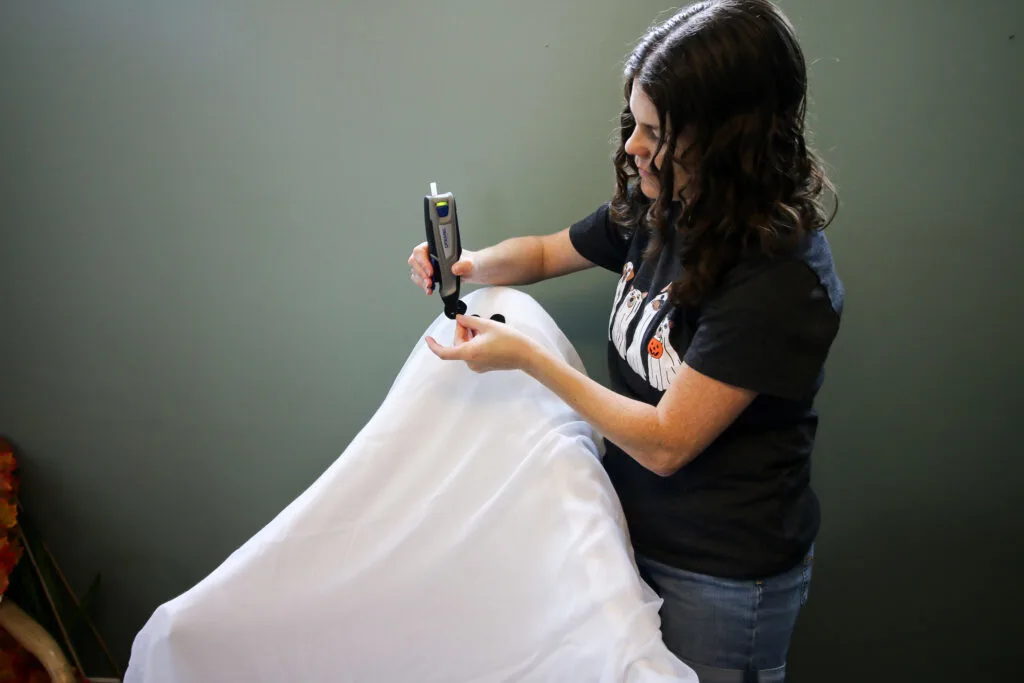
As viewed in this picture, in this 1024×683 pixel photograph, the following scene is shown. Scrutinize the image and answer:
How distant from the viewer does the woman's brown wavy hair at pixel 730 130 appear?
76 centimetres

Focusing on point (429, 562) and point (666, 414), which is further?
point (429, 562)

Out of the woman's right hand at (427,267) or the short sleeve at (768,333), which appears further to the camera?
the woman's right hand at (427,267)

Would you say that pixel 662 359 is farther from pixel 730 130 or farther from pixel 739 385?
pixel 730 130

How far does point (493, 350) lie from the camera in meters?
0.88

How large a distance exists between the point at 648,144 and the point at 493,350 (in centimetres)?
31

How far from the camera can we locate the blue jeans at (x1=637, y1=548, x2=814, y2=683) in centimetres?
90

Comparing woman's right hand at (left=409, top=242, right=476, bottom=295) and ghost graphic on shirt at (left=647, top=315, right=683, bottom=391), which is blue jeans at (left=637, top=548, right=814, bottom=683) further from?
woman's right hand at (left=409, top=242, right=476, bottom=295)

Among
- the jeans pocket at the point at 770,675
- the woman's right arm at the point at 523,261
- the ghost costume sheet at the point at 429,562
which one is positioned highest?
the woman's right arm at the point at 523,261

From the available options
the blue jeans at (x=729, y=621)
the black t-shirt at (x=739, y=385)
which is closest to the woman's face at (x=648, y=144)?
the black t-shirt at (x=739, y=385)

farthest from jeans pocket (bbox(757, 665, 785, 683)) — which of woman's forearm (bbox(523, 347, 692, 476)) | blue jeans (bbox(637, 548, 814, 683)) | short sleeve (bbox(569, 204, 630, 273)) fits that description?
short sleeve (bbox(569, 204, 630, 273))

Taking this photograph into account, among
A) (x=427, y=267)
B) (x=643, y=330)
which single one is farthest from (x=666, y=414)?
(x=427, y=267)

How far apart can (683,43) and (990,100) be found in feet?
2.34

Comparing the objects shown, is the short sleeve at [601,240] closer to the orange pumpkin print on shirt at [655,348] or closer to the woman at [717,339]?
the woman at [717,339]

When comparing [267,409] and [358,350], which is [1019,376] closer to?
[358,350]
